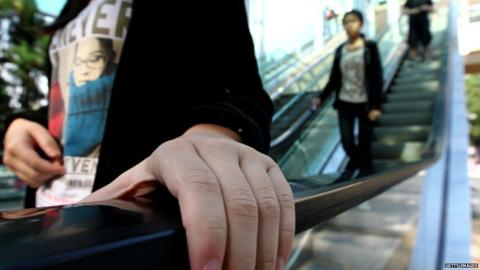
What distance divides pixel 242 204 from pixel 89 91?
0.71 meters

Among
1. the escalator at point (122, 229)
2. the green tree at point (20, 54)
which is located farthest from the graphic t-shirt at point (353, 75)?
the green tree at point (20, 54)

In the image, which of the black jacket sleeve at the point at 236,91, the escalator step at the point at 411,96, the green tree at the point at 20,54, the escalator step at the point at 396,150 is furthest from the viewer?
the green tree at the point at 20,54

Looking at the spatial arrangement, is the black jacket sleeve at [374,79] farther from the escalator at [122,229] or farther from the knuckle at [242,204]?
the knuckle at [242,204]

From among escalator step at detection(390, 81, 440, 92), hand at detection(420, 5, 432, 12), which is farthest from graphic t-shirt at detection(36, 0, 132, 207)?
hand at detection(420, 5, 432, 12)

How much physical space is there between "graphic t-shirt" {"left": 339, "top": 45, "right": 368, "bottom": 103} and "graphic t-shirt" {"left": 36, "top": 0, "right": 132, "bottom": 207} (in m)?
2.67

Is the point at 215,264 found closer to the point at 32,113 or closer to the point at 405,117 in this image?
the point at 32,113

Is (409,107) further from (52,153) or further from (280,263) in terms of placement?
(280,263)

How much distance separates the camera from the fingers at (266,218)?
35 centimetres

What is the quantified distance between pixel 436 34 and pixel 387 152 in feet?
13.8

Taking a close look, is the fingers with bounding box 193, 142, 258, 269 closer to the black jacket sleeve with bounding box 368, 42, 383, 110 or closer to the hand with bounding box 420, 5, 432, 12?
the black jacket sleeve with bounding box 368, 42, 383, 110

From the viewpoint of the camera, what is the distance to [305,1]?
99cm

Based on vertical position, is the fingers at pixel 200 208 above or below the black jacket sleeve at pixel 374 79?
above

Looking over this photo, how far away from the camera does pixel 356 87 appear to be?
334 centimetres

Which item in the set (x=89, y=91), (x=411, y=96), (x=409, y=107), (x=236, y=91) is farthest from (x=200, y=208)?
(x=411, y=96)
